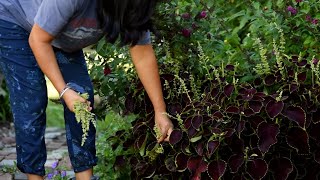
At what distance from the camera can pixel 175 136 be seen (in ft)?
9.42

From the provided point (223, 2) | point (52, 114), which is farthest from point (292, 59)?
point (52, 114)

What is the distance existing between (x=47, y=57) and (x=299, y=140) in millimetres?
1088

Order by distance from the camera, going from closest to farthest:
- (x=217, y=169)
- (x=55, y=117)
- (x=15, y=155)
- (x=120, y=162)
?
1. (x=217, y=169)
2. (x=120, y=162)
3. (x=15, y=155)
4. (x=55, y=117)

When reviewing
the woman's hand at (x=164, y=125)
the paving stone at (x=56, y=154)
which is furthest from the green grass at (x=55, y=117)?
the woman's hand at (x=164, y=125)

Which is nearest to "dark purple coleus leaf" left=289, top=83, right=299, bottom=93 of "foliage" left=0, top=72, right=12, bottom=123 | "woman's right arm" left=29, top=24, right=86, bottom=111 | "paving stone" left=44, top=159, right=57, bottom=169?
"woman's right arm" left=29, top=24, right=86, bottom=111

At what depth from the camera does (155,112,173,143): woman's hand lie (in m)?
2.97

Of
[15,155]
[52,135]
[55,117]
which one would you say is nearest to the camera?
[15,155]

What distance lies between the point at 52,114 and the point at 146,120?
442cm

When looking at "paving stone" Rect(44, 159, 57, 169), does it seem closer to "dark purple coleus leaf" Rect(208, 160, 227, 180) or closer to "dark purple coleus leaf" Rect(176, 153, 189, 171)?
"dark purple coleus leaf" Rect(176, 153, 189, 171)

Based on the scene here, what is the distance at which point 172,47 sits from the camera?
3475 mm

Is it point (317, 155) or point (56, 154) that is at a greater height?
point (317, 155)

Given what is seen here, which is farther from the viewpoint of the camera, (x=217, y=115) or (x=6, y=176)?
(x=6, y=176)

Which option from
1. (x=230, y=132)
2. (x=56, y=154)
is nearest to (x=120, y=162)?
(x=230, y=132)

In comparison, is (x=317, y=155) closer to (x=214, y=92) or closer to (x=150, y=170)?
(x=214, y=92)
